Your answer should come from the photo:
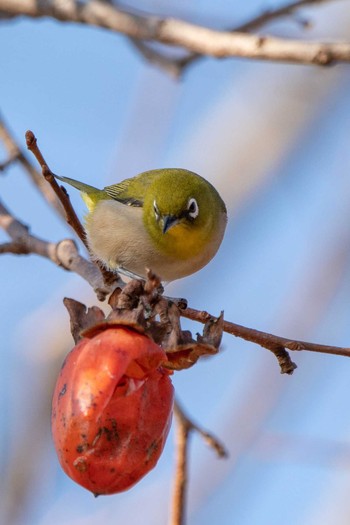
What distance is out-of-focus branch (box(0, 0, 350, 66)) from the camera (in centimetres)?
314

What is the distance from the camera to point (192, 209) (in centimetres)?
514

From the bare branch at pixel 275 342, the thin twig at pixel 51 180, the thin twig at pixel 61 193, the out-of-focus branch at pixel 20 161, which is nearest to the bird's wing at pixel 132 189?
the out-of-focus branch at pixel 20 161

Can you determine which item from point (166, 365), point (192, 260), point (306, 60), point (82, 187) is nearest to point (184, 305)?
point (166, 365)

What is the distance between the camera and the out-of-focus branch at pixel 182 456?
314 cm

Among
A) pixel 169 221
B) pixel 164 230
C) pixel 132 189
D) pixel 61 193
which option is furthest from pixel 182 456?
pixel 132 189

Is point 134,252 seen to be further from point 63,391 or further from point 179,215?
point 63,391

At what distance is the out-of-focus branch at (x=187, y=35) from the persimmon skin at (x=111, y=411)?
127 centimetres

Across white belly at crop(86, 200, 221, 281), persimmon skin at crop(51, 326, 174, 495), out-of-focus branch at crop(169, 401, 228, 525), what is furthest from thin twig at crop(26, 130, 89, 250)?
white belly at crop(86, 200, 221, 281)

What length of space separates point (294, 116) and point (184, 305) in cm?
539

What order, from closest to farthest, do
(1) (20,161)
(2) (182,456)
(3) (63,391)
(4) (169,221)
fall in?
(3) (63,391), (2) (182,456), (1) (20,161), (4) (169,221)

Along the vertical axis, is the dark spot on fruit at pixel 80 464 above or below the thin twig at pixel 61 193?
below

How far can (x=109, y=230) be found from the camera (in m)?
5.32

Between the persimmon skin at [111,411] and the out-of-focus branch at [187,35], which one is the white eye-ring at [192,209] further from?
the persimmon skin at [111,411]

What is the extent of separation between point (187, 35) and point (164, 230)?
1.50 m
